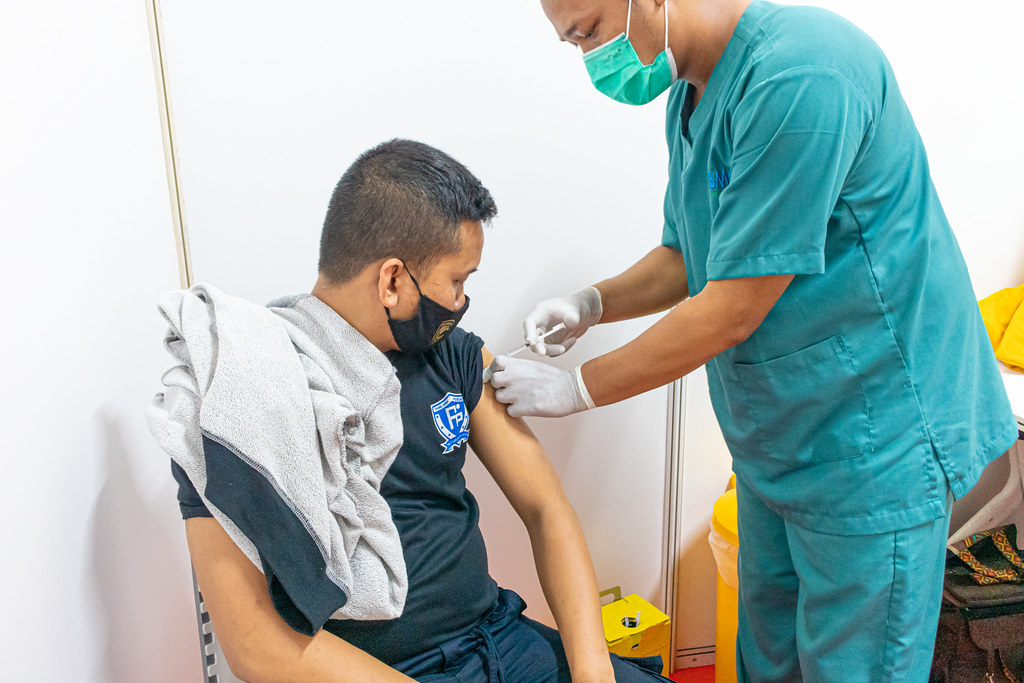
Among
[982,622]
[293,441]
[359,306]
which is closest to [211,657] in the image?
[293,441]

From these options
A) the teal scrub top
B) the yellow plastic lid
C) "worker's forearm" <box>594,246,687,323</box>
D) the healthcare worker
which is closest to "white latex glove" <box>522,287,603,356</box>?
"worker's forearm" <box>594,246,687,323</box>

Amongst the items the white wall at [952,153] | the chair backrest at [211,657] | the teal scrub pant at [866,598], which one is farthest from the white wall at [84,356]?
the white wall at [952,153]

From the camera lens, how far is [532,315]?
5.36 feet

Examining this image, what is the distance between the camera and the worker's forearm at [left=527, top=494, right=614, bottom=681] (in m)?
1.33

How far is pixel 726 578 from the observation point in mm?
1961

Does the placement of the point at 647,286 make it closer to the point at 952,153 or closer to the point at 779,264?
the point at 779,264

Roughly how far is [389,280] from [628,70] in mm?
558

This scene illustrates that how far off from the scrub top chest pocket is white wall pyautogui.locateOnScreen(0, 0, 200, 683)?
1.06 m

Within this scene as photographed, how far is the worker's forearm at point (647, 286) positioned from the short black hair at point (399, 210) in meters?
0.55

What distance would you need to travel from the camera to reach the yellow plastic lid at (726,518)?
1.90m

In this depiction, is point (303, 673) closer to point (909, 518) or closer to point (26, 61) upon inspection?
point (26, 61)

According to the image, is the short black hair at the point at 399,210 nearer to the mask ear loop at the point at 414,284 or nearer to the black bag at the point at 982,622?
the mask ear loop at the point at 414,284

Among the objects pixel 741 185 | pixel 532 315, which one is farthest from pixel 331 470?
pixel 741 185

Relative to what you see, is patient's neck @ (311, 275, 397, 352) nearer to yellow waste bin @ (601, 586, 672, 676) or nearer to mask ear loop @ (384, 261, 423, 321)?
mask ear loop @ (384, 261, 423, 321)
